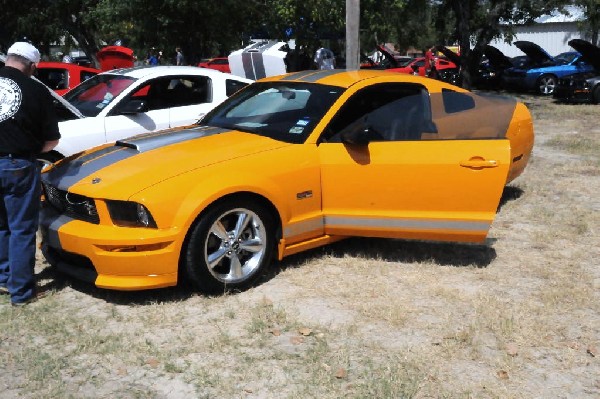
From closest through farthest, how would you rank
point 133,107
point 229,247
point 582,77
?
point 229,247 < point 133,107 < point 582,77

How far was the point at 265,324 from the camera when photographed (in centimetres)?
457

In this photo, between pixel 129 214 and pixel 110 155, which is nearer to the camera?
pixel 129 214

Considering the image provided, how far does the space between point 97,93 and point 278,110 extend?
351 centimetres

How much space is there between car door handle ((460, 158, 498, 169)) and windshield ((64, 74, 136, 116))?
4.54 meters

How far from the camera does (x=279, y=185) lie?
5.23 metres

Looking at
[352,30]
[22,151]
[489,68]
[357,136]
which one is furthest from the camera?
[489,68]

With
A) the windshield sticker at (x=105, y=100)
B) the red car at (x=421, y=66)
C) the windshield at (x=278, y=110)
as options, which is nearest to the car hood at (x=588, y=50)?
the red car at (x=421, y=66)

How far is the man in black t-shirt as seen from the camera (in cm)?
473

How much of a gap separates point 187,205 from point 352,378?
165 cm

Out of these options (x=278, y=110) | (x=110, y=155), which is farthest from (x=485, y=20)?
(x=110, y=155)

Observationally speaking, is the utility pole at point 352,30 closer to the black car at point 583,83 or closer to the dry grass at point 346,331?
the dry grass at point 346,331

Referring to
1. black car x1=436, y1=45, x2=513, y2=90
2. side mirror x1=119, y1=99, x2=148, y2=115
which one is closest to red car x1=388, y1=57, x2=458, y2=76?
black car x1=436, y1=45, x2=513, y2=90

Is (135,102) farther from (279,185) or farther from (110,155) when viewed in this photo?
(279,185)

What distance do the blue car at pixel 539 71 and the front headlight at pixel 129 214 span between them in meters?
19.8
